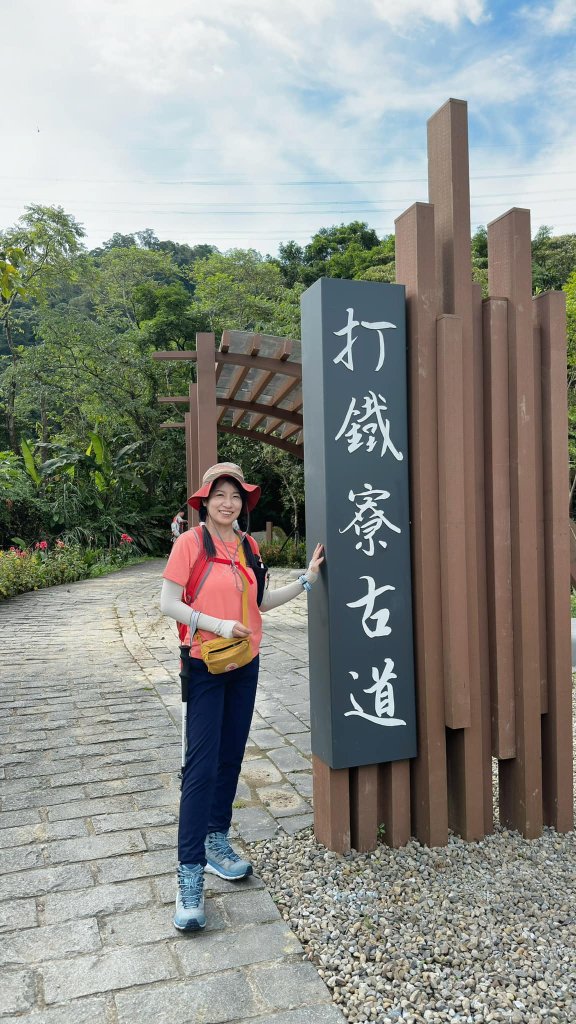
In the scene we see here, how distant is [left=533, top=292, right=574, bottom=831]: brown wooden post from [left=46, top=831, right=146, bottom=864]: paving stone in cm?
181

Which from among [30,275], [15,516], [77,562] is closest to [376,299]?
[77,562]

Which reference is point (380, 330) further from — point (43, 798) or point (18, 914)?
point (43, 798)

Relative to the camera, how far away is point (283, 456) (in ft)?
52.9

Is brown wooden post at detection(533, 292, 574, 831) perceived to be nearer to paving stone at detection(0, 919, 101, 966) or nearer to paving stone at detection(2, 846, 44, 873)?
paving stone at detection(0, 919, 101, 966)

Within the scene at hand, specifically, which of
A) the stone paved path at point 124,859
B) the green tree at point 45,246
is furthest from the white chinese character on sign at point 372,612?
the green tree at point 45,246

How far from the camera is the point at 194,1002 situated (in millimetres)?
1991

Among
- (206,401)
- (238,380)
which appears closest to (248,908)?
(206,401)

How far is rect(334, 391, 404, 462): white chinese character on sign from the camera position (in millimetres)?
2777

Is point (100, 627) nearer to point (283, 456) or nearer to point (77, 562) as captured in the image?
point (77, 562)

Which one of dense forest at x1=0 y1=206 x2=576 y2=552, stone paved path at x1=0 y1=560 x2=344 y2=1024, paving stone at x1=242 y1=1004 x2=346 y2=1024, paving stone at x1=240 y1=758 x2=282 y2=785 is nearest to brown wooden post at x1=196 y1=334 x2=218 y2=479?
stone paved path at x1=0 y1=560 x2=344 y2=1024

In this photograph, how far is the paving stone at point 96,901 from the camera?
8.09ft

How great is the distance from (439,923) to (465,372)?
2.03 m

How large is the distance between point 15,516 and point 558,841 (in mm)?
15554

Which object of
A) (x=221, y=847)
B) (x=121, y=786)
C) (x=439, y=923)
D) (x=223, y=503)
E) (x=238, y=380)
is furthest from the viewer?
(x=238, y=380)
